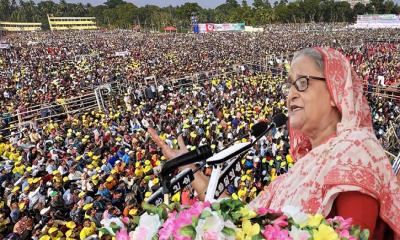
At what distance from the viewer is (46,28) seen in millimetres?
83125

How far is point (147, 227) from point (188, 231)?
0.38 feet

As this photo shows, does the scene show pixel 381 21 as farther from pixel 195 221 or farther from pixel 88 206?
pixel 195 221

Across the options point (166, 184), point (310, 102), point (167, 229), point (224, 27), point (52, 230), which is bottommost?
point (52, 230)

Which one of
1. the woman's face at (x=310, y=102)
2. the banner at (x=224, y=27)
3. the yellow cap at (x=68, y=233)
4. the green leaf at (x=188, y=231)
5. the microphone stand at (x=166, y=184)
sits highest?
the banner at (x=224, y=27)

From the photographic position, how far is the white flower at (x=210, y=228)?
0.83 meters

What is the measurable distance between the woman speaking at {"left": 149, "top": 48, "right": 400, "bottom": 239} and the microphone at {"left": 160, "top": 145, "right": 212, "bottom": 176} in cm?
36

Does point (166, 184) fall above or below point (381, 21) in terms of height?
below

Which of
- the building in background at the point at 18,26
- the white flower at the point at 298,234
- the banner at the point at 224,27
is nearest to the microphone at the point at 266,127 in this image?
the white flower at the point at 298,234

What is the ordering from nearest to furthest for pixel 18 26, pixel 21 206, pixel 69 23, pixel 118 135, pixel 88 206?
pixel 88 206 < pixel 21 206 < pixel 118 135 < pixel 18 26 < pixel 69 23

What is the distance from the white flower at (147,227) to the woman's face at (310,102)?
813mm

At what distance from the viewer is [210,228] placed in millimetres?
841

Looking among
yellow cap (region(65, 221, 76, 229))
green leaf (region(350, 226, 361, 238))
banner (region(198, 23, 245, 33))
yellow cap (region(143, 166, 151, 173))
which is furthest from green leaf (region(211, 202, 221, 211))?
banner (region(198, 23, 245, 33))

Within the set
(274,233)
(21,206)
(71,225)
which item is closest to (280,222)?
(274,233)

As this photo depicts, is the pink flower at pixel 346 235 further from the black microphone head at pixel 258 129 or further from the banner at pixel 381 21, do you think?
the banner at pixel 381 21
